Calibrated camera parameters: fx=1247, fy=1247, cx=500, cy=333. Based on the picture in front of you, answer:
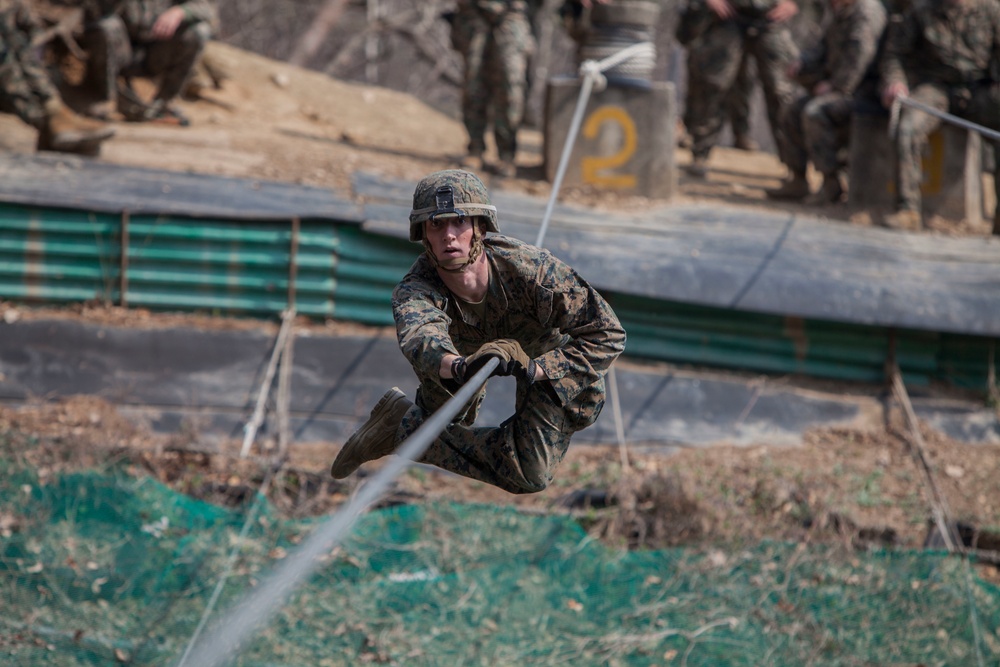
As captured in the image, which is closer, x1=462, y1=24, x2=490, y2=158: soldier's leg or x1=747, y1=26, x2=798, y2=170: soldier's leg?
x1=462, y1=24, x2=490, y2=158: soldier's leg

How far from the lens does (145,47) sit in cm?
1105

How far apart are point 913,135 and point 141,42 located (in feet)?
21.7

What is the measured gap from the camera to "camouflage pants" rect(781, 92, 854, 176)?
10516 millimetres

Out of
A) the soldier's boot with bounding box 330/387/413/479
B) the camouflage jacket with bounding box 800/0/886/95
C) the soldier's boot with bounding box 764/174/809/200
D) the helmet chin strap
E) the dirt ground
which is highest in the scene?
the helmet chin strap

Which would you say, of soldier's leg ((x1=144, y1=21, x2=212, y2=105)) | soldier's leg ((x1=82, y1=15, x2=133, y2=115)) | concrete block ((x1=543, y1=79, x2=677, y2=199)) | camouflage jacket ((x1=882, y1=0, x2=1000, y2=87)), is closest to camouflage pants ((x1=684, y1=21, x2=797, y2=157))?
concrete block ((x1=543, y1=79, x2=677, y2=199))

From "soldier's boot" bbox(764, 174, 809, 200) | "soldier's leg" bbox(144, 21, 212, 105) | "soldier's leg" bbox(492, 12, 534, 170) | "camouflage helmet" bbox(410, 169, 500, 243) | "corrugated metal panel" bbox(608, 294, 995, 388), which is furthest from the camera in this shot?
"soldier's boot" bbox(764, 174, 809, 200)

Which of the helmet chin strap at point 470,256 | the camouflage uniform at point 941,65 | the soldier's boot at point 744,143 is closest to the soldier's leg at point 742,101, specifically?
the soldier's boot at point 744,143

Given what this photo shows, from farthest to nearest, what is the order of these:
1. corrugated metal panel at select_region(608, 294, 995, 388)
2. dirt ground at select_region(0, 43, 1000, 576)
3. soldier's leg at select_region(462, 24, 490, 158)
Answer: soldier's leg at select_region(462, 24, 490, 158) < corrugated metal panel at select_region(608, 294, 995, 388) < dirt ground at select_region(0, 43, 1000, 576)

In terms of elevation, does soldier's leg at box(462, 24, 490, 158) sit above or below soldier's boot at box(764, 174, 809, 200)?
above

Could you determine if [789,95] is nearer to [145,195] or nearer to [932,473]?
[932,473]

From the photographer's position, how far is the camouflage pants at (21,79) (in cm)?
974

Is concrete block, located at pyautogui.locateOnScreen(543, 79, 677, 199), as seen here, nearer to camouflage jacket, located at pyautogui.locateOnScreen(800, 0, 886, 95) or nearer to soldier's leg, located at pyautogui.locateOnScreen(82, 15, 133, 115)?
camouflage jacket, located at pyautogui.locateOnScreen(800, 0, 886, 95)

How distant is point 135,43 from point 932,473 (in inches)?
296

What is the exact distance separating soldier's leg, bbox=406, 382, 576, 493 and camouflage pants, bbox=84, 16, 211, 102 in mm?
7372
